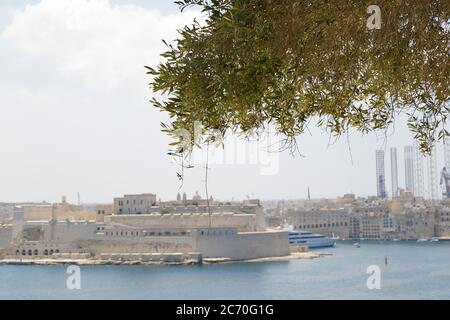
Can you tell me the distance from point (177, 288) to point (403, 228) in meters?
19.1

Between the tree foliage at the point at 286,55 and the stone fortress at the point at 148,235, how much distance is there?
20234 mm

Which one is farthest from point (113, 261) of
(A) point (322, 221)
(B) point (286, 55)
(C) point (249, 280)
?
(B) point (286, 55)

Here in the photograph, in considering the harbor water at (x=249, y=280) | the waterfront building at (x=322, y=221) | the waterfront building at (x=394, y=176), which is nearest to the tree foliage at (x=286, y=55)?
the harbor water at (x=249, y=280)

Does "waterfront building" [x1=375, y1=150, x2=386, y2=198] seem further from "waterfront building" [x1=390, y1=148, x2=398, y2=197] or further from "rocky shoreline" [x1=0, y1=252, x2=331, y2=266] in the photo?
"rocky shoreline" [x1=0, y1=252, x2=331, y2=266]

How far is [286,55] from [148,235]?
873 inches

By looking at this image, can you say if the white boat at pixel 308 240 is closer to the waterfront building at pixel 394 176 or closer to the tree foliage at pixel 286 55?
the waterfront building at pixel 394 176

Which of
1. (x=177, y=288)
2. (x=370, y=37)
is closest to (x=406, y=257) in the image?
(x=177, y=288)

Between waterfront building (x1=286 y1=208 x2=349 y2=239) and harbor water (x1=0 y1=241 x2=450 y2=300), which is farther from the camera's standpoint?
waterfront building (x1=286 y1=208 x2=349 y2=239)

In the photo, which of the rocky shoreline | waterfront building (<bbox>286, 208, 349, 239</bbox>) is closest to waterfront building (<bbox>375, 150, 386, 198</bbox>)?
waterfront building (<bbox>286, 208, 349, 239</bbox>)

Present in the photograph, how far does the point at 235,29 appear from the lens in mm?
990

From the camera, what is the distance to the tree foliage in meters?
1.04

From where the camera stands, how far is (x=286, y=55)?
1.10 meters

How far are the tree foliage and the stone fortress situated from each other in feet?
66.4
